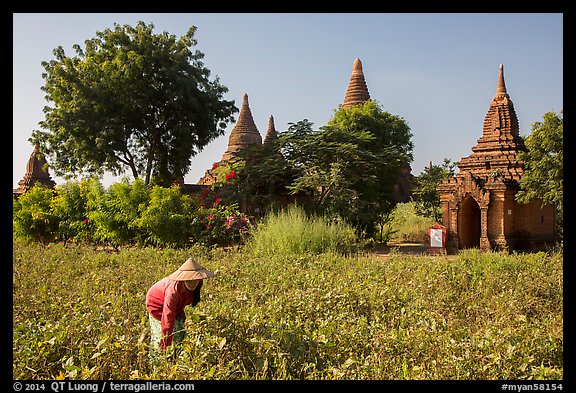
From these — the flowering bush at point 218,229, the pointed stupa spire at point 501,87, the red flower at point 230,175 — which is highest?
the pointed stupa spire at point 501,87

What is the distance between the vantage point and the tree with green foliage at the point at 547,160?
37.4 ft

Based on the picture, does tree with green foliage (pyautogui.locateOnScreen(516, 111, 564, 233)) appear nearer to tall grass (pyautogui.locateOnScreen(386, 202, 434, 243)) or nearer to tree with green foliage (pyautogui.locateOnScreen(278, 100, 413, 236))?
tree with green foliage (pyautogui.locateOnScreen(278, 100, 413, 236))

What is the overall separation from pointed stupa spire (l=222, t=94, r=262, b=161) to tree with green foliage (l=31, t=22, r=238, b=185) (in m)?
11.9

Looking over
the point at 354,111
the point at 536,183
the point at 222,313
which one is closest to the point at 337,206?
the point at 536,183

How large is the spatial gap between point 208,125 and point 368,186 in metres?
5.95

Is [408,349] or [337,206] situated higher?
[337,206]

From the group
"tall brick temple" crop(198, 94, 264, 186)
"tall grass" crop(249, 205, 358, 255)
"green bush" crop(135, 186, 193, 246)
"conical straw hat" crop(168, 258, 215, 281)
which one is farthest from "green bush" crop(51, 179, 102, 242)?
"tall brick temple" crop(198, 94, 264, 186)

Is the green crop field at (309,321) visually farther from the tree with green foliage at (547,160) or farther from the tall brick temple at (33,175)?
the tall brick temple at (33,175)

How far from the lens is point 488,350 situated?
3633 mm

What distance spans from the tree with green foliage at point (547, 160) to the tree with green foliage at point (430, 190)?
285 inches

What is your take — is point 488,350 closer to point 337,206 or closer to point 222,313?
point 222,313

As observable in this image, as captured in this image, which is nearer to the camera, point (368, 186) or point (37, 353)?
point (37, 353)

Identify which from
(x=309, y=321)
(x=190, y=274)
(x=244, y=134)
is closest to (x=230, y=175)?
(x=309, y=321)

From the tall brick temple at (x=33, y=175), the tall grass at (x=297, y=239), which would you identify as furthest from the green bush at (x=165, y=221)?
the tall brick temple at (x=33, y=175)
